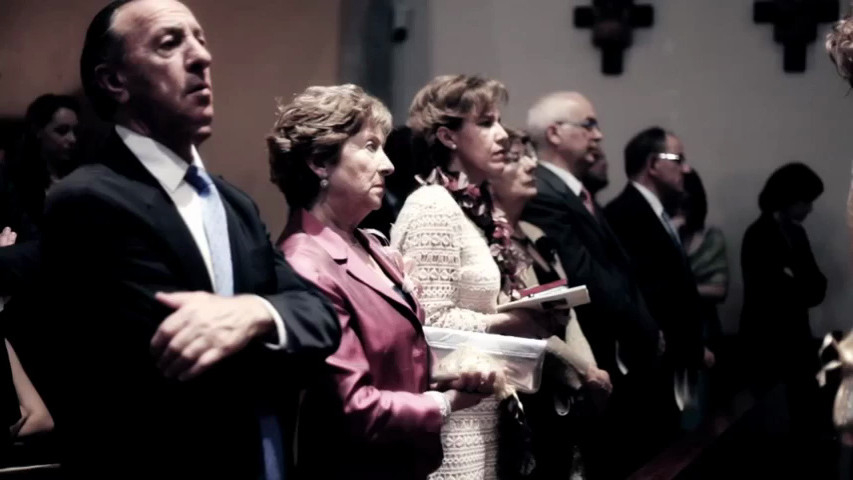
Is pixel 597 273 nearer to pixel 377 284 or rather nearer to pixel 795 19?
pixel 377 284

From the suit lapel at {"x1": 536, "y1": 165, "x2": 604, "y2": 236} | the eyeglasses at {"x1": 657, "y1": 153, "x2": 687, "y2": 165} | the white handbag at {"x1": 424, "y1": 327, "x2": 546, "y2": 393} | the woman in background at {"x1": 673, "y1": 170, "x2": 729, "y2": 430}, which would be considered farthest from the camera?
the woman in background at {"x1": 673, "y1": 170, "x2": 729, "y2": 430}

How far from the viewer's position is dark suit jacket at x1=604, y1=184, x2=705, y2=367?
516 centimetres

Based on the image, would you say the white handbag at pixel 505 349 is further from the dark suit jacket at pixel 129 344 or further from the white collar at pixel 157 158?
the white collar at pixel 157 158

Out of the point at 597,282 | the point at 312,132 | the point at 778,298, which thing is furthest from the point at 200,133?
the point at 778,298

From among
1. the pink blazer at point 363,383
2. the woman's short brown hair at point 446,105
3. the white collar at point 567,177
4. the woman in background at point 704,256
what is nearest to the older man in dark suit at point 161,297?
the pink blazer at point 363,383

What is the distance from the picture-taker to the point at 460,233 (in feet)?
10.4

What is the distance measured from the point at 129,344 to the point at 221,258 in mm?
199

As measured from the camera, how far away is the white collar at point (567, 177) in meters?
4.64

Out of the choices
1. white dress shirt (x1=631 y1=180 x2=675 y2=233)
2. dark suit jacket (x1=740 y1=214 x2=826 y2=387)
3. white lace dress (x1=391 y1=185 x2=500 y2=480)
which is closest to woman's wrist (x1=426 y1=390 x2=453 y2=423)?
white lace dress (x1=391 y1=185 x2=500 y2=480)

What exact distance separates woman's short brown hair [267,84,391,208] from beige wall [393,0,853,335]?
4029 mm

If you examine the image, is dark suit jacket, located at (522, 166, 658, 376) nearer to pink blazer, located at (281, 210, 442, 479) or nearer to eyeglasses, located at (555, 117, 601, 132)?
eyeglasses, located at (555, 117, 601, 132)

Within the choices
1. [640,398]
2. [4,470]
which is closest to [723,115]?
[640,398]

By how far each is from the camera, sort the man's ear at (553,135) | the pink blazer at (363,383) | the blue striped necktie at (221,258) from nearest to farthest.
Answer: the blue striped necktie at (221,258)
the pink blazer at (363,383)
the man's ear at (553,135)

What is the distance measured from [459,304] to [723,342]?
3.66 meters
